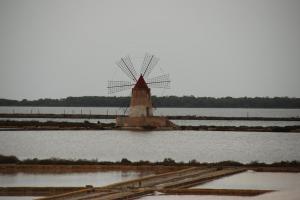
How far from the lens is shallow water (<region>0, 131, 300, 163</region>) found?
1404 inches

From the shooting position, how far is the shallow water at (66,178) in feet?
70.1

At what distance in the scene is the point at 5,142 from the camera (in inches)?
1821

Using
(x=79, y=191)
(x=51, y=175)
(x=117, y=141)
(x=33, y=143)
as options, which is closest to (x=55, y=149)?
(x=33, y=143)

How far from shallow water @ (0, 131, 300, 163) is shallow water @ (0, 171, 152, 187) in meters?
8.51

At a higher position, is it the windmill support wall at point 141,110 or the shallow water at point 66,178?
the windmill support wall at point 141,110

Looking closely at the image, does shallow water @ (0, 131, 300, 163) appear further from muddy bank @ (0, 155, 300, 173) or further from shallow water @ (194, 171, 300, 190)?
shallow water @ (194, 171, 300, 190)

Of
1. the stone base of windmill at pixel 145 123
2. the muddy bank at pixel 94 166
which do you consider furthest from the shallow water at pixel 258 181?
the stone base of windmill at pixel 145 123

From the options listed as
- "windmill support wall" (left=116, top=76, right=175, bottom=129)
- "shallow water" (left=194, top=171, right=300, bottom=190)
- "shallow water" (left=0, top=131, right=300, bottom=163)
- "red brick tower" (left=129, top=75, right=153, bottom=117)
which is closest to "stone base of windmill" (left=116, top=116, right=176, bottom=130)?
"windmill support wall" (left=116, top=76, right=175, bottom=129)

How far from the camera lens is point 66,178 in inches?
904

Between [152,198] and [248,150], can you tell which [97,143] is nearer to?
[248,150]

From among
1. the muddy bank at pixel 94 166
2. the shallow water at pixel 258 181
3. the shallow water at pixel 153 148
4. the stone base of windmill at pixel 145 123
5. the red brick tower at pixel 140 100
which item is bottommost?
the shallow water at pixel 258 181

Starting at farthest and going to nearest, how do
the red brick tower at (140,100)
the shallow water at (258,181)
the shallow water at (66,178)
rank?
the red brick tower at (140,100) < the shallow water at (66,178) < the shallow water at (258,181)

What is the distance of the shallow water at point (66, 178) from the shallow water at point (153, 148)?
8505mm

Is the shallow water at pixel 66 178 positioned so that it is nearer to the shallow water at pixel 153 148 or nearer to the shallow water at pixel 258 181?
the shallow water at pixel 258 181
